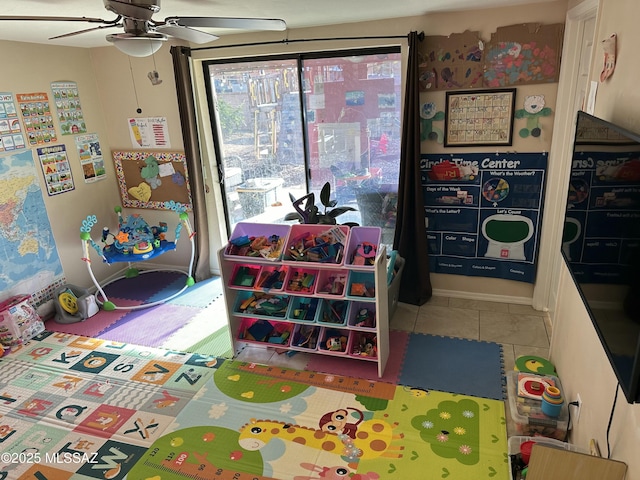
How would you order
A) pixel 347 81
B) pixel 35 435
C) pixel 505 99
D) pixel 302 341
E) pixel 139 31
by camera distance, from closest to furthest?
pixel 139 31 → pixel 35 435 → pixel 302 341 → pixel 505 99 → pixel 347 81

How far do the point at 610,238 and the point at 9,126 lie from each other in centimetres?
422

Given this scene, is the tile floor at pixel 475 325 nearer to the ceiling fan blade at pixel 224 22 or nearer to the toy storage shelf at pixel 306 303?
the toy storage shelf at pixel 306 303

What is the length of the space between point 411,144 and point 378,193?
0.65 m

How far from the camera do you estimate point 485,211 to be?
370cm

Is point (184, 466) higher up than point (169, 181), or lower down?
lower down

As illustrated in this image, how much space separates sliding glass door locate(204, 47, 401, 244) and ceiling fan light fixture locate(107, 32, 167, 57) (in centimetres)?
201

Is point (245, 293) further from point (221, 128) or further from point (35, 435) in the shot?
point (221, 128)

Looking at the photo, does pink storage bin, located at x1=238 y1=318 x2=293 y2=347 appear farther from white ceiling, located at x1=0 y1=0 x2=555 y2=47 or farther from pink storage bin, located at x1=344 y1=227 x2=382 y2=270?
white ceiling, located at x1=0 y1=0 x2=555 y2=47

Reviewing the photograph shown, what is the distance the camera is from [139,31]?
6.75ft

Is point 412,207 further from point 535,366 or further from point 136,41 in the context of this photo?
point 136,41

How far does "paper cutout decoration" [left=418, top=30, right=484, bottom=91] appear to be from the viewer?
11.1 ft

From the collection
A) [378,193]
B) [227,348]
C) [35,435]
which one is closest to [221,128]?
[378,193]

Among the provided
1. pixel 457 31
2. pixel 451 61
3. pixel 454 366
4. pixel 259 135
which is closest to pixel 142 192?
pixel 259 135

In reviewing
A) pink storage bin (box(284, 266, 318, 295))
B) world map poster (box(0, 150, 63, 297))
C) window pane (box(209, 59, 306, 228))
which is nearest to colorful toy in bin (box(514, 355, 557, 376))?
pink storage bin (box(284, 266, 318, 295))
